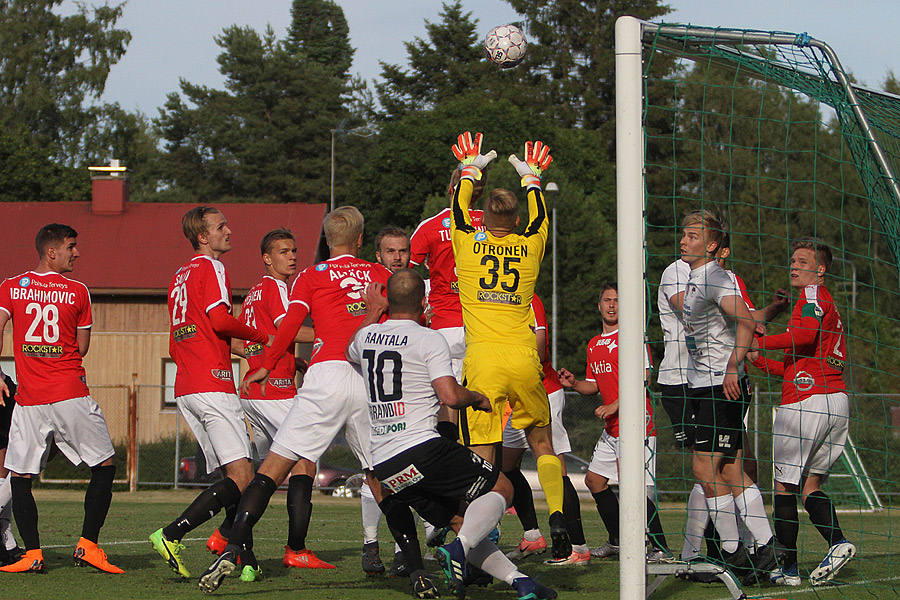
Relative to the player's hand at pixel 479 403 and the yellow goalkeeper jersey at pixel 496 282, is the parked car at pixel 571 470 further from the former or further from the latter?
the player's hand at pixel 479 403

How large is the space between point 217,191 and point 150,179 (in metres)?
3.91

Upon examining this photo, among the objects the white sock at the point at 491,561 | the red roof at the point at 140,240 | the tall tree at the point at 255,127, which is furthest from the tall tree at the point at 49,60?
the white sock at the point at 491,561

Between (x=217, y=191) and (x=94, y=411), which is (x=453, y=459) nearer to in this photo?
(x=94, y=411)

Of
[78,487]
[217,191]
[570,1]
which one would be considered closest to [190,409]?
[78,487]

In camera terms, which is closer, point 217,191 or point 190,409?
point 190,409

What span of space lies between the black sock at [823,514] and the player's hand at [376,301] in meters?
3.43

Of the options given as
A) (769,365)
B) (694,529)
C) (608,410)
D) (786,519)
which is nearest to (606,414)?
(608,410)

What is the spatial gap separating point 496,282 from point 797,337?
226 centimetres

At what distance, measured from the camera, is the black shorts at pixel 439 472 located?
5.54m

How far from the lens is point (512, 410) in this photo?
653 centimetres

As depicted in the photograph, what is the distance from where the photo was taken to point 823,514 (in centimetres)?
723

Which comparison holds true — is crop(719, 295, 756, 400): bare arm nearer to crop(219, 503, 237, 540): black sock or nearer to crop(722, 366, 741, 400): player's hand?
crop(722, 366, 741, 400): player's hand

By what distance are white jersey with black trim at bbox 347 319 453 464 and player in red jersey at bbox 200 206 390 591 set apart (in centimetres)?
75

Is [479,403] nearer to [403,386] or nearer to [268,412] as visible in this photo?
[403,386]
